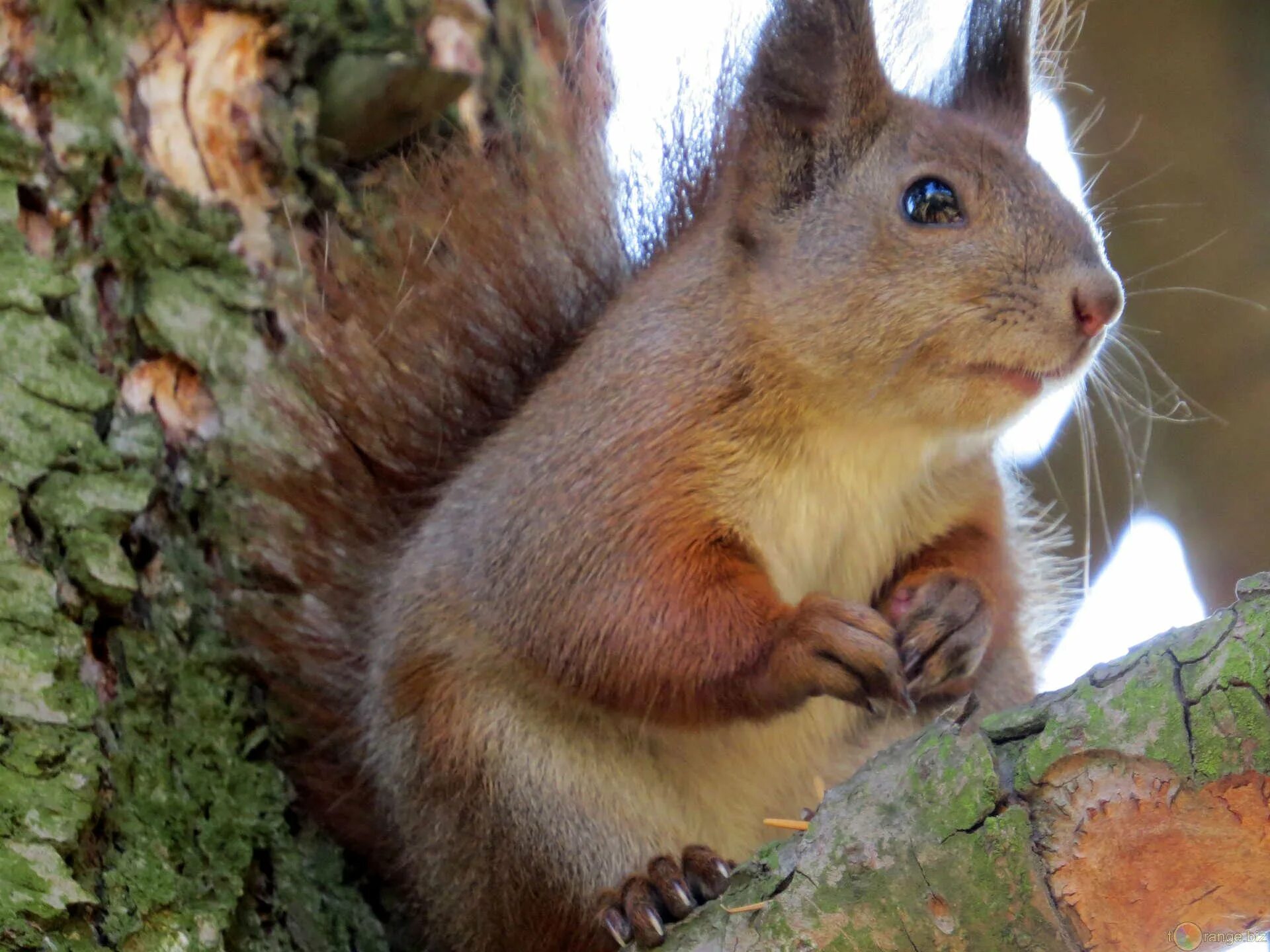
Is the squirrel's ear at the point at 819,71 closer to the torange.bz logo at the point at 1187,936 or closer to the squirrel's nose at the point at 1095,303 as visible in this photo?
the squirrel's nose at the point at 1095,303

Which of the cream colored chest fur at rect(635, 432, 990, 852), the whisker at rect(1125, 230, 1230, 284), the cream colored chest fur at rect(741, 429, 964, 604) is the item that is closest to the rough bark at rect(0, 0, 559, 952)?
the cream colored chest fur at rect(635, 432, 990, 852)

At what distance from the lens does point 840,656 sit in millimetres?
1706

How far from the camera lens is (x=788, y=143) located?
212 cm

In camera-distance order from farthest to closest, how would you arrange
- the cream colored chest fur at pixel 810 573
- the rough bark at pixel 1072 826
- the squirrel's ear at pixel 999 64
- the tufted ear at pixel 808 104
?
the squirrel's ear at pixel 999 64, the tufted ear at pixel 808 104, the cream colored chest fur at pixel 810 573, the rough bark at pixel 1072 826

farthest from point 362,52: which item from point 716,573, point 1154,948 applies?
point 1154,948

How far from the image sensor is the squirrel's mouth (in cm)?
187

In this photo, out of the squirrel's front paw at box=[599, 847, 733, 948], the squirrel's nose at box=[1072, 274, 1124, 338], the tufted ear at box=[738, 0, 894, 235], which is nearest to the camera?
the squirrel's front paw at box=[599, 847, 733, 948]

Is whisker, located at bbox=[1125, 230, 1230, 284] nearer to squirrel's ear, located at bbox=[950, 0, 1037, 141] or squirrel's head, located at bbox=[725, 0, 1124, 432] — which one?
squirrel's head, located at bbox=[725, 0, 1124, 432]

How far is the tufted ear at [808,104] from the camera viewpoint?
208 cm

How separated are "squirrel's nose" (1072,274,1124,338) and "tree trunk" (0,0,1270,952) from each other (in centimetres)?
81

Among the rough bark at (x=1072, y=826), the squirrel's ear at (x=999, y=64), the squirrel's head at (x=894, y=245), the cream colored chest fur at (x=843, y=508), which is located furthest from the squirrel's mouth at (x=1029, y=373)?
the rough bark at (x=1072, y=826)

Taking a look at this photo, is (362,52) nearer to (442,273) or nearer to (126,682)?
(442,273)

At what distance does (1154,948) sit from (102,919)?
3.92ft

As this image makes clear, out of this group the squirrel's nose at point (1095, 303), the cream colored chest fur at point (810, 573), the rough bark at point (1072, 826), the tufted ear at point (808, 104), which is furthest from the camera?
the tufted ear at point (808, 104)
